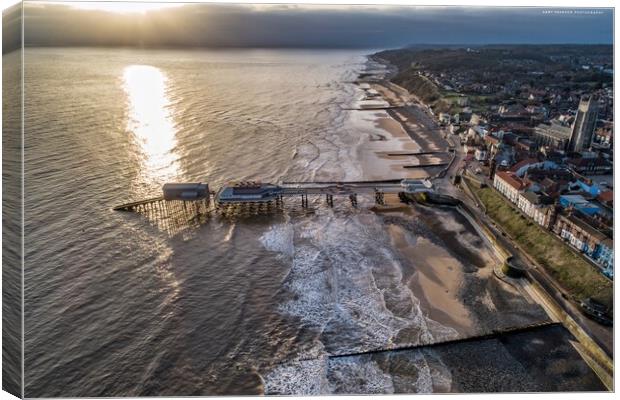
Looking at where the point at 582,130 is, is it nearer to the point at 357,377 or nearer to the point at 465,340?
the point at 465,340

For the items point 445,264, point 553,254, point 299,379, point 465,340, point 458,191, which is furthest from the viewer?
point 458,191

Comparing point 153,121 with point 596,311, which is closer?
point 596,311

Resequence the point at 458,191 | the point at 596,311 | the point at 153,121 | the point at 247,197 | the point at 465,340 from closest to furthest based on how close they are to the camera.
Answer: the point at 465,340, the point at 596,311, the point at 247,197, the point at 458,191, the point at 153,121

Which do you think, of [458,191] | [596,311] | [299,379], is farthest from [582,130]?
[299,379]

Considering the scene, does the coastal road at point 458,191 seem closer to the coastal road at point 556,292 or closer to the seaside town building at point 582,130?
the coastal road at point 556,292

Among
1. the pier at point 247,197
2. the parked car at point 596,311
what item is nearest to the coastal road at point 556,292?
the parked car at point 596,311

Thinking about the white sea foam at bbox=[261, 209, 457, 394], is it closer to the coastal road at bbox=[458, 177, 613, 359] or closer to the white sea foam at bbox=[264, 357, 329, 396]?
the white sea foam at bbox=[264, 357, 329, 396]

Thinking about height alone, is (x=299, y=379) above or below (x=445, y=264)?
below

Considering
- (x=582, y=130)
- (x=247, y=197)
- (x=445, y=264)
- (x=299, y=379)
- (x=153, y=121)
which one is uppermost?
(x=582, y=130)
